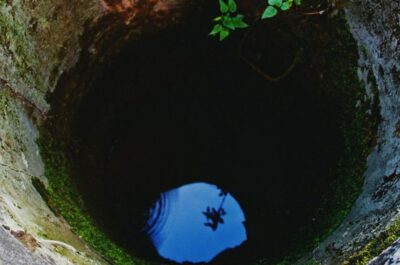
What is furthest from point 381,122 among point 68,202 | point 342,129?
point 68,202

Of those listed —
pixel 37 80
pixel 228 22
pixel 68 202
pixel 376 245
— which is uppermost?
pixel 228 22

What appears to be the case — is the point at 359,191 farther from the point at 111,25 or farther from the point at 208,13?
the point at 111,25

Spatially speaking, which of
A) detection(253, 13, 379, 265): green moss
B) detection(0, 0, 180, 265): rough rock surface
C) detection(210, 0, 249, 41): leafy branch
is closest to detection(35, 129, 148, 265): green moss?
detection(0, 0, 180, 265): rough rock surface

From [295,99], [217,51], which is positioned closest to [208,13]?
[217,51]

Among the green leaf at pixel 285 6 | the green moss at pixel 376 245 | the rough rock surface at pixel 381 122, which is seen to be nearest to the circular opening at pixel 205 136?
the rough rock surface at pixel 381 122

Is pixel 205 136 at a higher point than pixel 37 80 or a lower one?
higher

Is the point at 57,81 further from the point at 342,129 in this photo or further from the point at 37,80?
the point at 342,129

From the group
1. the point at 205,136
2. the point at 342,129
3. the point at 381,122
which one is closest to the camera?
the point at 381,122
